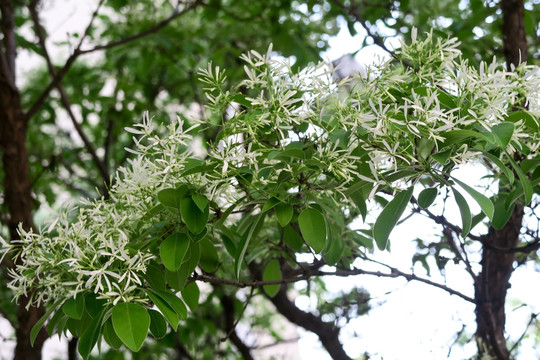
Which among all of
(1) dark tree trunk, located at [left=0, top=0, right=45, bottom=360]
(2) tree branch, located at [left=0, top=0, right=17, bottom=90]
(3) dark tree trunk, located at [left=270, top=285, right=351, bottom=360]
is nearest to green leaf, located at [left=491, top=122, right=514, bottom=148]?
(3) dark tree trunk, located at [left=270, top=285, right=351, bottom=360]

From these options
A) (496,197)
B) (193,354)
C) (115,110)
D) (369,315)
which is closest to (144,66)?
(115,110)

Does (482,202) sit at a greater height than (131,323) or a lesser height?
greater

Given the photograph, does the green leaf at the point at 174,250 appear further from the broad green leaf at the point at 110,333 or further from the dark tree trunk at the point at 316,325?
the dark tree trunk at the point at 316,325

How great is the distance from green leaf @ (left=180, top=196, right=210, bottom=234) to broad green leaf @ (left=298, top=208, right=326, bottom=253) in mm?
107

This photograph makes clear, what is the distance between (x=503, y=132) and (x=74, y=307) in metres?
0.49

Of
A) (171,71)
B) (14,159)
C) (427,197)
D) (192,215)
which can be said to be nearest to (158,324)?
(192,215)

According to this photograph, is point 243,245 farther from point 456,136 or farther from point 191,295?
point 456,136

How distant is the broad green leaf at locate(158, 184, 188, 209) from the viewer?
715 mm

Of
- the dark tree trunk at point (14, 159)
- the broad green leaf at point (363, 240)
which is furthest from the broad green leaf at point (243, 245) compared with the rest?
the dark tree trunk at point (14, 159)

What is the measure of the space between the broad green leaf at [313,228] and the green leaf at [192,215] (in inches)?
4.2

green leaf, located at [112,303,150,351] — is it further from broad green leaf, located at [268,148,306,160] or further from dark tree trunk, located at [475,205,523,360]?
dark tree trunk, located at [475,205,523,360]

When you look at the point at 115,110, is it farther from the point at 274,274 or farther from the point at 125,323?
the point at 125,323

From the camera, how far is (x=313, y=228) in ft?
2.38

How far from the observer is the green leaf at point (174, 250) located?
71 cm
